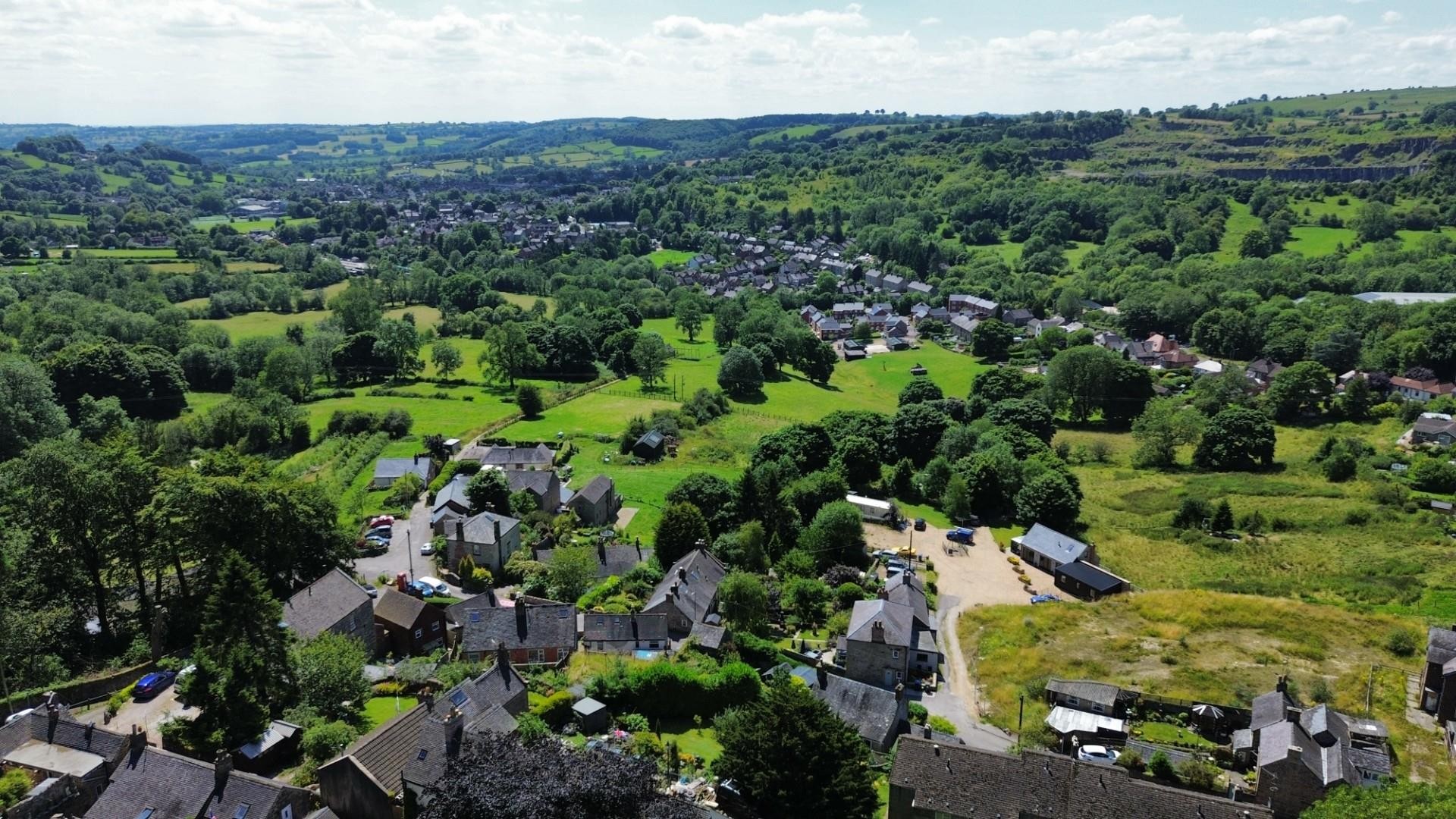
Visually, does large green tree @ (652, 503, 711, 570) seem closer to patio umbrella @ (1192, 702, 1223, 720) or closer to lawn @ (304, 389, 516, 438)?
patio umbrella @ (1192, 702, 1223, 720)

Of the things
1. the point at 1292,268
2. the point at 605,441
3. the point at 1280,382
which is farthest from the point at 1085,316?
the point at 605,441

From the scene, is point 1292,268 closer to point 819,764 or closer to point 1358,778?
point 1358,778

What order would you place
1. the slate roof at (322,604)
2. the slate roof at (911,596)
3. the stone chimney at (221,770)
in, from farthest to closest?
the slate roof at (911,596) < the slate roof at (322,604) < the stone chimney at (221,770)

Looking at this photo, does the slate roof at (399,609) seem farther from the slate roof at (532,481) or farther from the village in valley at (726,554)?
the slate roof at (532,481)

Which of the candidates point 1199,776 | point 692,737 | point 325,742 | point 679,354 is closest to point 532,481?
point 692,737

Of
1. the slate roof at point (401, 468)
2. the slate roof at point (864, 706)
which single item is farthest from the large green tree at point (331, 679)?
the slate roof at point (401, 468)

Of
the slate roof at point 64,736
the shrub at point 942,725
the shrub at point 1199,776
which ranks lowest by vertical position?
the shrub at point 942,725
